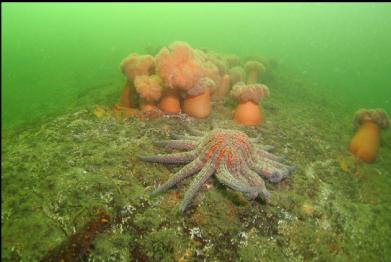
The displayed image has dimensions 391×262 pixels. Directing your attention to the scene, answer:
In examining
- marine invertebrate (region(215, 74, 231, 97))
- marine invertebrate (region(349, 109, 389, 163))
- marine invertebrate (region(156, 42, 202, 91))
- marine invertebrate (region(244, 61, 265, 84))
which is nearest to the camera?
marine invertebrate (region(156, 42, 202, 91))

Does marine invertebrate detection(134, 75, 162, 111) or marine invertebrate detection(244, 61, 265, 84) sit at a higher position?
marine invertebrate detection(134, 75, 162, 111)

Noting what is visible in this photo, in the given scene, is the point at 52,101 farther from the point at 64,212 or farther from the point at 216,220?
the point at 216,220

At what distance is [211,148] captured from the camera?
4285 mm

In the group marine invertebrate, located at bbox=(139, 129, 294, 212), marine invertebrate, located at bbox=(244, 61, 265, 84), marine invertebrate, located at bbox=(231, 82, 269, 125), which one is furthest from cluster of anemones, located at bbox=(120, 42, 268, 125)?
marine invertebrate, located at bbox=(244, 61, 265, 84)

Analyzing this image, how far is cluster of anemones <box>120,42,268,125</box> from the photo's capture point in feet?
19.0

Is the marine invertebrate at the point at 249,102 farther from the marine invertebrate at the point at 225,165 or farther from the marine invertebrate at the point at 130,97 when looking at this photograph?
the marine invertebrate at the point at 130,97

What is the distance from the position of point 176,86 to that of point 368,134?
4683 mm

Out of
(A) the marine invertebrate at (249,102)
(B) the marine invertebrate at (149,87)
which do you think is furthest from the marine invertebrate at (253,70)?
(B) the marine invertebrate at (149,87)

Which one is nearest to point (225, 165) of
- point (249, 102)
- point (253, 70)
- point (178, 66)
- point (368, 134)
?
point (178, 66)

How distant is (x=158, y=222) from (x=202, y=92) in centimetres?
339

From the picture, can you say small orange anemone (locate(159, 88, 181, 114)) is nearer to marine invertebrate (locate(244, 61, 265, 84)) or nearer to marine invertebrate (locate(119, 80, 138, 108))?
marine invertebrate (locate(119, 80, 138, 108))

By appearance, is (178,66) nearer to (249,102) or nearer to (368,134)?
(249,102)

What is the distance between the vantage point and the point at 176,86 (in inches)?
232

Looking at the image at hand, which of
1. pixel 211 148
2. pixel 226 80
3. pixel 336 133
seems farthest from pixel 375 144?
pixel 211 148
